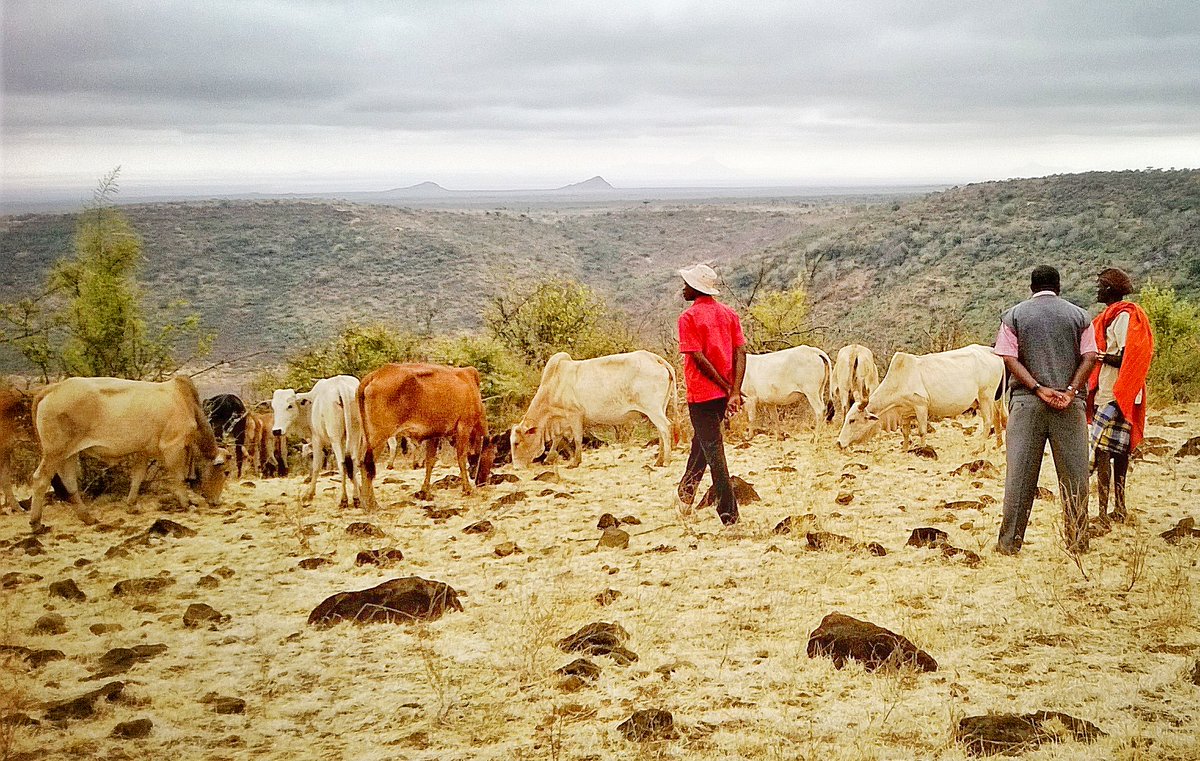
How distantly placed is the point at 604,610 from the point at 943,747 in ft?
7.86

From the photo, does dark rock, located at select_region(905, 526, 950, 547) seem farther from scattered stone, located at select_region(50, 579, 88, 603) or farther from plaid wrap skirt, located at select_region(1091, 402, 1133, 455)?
scattered stone, located at select_region(50, 579, 88, 603)

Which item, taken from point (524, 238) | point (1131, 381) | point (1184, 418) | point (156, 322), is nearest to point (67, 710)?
point (1131, 381)

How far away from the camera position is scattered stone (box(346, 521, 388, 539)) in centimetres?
804

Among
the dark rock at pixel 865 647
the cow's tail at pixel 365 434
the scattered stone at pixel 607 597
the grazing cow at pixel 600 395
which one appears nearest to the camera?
the dark rock at pixel 865 647

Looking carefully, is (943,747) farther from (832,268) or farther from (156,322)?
(832,268)

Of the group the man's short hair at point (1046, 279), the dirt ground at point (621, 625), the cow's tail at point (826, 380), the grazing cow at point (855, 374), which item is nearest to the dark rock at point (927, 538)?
the dirt ground at point (621, 625)

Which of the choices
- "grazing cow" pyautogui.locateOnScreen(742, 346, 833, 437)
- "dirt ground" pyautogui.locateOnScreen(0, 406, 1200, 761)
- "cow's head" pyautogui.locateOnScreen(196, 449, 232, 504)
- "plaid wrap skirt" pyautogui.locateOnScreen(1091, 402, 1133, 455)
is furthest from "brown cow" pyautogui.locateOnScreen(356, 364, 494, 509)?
"plaid wrap skirt" pyautogui.locateOnScreen(1091, 402, 1133, 455)

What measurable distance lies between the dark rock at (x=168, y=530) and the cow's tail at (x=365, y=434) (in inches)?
60.8

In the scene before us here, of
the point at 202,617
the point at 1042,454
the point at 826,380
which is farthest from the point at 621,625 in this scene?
the point at 826,380

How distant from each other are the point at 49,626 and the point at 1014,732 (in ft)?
17.6

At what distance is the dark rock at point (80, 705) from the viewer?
471 centimetres

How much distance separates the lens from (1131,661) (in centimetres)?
518

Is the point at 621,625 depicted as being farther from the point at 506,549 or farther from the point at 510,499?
the point at 510,499

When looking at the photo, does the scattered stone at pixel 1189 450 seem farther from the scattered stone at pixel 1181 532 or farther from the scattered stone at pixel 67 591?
the scattered stone at pixel 67 591
